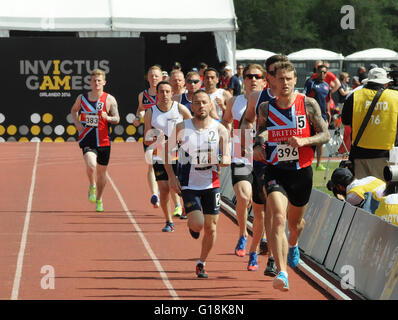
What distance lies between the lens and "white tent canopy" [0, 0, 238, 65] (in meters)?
29.2

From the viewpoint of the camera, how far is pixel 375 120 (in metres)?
11.5

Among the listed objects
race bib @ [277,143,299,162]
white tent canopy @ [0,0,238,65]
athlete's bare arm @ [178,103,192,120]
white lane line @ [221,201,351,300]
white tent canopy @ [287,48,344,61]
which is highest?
white tent canopy @ [0,0,238,65]

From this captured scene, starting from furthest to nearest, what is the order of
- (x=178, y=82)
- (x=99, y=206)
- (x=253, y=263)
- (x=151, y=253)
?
(x=99, y=206)
(x=178, y=82)
(x=151, y=253)
(x=253, y=263)

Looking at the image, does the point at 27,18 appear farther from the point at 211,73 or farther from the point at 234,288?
the point at 234,288

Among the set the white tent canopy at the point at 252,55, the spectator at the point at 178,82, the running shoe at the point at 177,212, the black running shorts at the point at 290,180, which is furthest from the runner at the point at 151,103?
the white tent canopy at the point at 252,55

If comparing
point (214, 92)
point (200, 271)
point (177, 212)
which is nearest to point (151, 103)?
point (214, 92)

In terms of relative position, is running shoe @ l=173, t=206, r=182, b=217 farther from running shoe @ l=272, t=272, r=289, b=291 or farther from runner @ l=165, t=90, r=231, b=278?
running shoe @ l=272, t=272, r=289, b=291

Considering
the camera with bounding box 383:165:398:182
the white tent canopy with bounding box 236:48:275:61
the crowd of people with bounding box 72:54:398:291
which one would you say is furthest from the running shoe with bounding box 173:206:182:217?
the white tent canopy with bounding box 236:48:275:61

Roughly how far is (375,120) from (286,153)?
101 inches

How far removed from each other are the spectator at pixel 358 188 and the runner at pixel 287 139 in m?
0.51

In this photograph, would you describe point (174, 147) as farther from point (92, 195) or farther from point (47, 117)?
point (47, 117)

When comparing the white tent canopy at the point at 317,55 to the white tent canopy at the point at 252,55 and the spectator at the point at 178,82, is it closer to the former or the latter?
the white tent canopy at the point at 252,55

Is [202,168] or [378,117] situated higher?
[378,117]

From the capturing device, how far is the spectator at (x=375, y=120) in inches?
453
